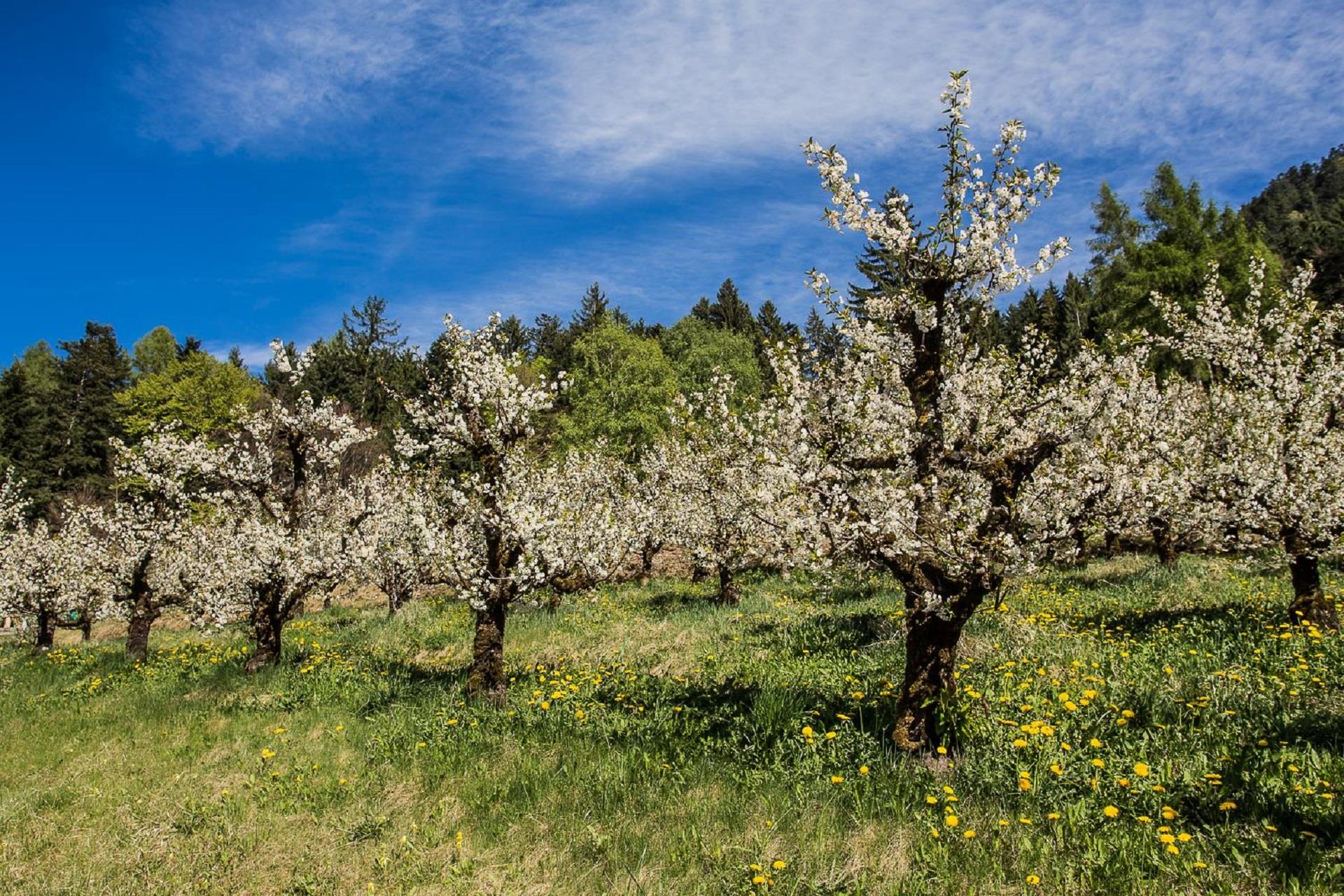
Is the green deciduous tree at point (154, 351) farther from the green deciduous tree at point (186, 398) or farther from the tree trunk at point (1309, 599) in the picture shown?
the tree trunk at point (1309, 599)

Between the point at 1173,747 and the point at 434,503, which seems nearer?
the point at 1173,747

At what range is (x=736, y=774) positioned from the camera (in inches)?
283

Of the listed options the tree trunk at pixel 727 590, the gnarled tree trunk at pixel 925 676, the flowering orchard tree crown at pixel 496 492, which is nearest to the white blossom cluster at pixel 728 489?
the tree trunk at pixel 727 590

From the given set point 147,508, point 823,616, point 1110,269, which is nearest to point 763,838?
point 823,616

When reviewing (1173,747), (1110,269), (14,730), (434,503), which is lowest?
(14,730)

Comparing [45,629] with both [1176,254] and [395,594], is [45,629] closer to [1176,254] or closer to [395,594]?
[395,594]

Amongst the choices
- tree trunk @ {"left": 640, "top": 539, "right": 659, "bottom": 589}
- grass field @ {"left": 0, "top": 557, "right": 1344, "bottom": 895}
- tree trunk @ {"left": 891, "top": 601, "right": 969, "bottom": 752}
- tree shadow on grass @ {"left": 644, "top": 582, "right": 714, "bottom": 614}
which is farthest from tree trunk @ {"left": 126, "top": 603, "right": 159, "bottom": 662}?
tree trunk @ {"left": 891, "top": 601, "right": 969, "bottom": 752}

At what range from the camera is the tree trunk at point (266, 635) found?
565 inches

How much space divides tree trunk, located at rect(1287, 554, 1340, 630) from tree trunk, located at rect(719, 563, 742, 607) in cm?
1144

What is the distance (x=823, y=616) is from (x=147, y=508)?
18.7 m

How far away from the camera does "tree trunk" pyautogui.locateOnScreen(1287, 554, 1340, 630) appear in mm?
10414

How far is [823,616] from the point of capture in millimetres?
14680

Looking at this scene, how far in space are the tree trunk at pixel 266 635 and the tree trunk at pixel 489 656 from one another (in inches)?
238

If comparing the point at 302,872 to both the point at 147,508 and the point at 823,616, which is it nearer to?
the point at 823,616
